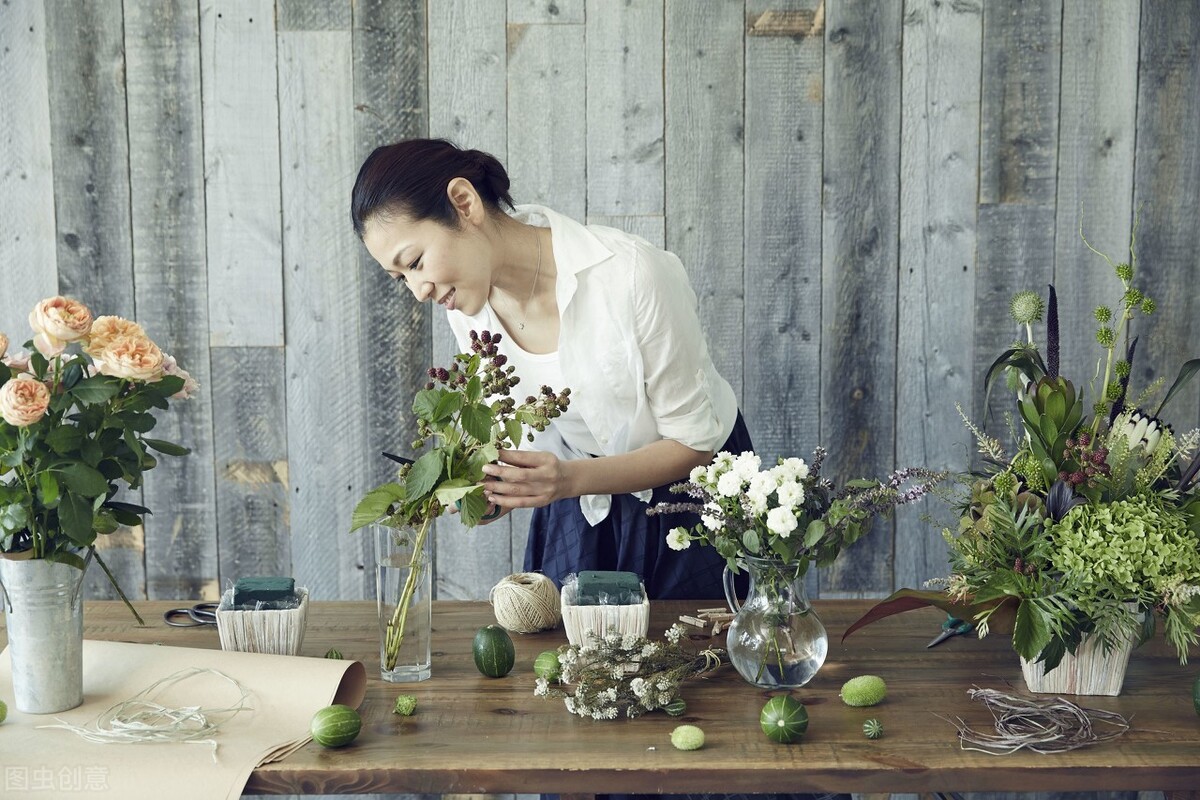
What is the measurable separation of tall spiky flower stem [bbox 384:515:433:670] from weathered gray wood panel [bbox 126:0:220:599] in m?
1.28

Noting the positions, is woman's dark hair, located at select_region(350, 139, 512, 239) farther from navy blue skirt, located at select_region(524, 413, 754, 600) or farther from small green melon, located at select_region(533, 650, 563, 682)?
small green melon, located at select_region(533, 650, 563, 682)

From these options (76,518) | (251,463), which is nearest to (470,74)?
(251,463)

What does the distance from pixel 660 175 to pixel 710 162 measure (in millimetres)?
115

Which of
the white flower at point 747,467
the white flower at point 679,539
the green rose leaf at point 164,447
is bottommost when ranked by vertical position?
the white flower at point 679,539

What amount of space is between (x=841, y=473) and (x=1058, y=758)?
4.41 feet

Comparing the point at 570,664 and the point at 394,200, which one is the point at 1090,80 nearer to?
the point at 394,200

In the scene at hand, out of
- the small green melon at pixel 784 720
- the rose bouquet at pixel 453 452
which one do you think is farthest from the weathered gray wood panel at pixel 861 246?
the small green melon at pixel 784 720

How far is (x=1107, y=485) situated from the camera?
135 cm

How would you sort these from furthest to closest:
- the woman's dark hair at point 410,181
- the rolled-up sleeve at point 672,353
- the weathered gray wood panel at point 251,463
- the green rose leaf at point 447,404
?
the weathered gray wood panel at point 251,463
the rolled-up sleeve at point 672,353
the woman's dark hair at point 410,181
the green rose leaf at point 447,404

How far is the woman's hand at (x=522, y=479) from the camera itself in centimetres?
162

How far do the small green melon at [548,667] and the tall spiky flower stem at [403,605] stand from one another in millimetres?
185

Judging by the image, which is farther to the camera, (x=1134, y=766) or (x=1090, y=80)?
(x=1090, y=80)

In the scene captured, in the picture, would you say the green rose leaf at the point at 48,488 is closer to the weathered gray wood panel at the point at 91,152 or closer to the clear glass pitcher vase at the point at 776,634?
the clear glass pitcher vase at the point at 776,634

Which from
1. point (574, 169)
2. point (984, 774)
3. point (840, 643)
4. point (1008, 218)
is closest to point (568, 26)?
point (574, 169)
